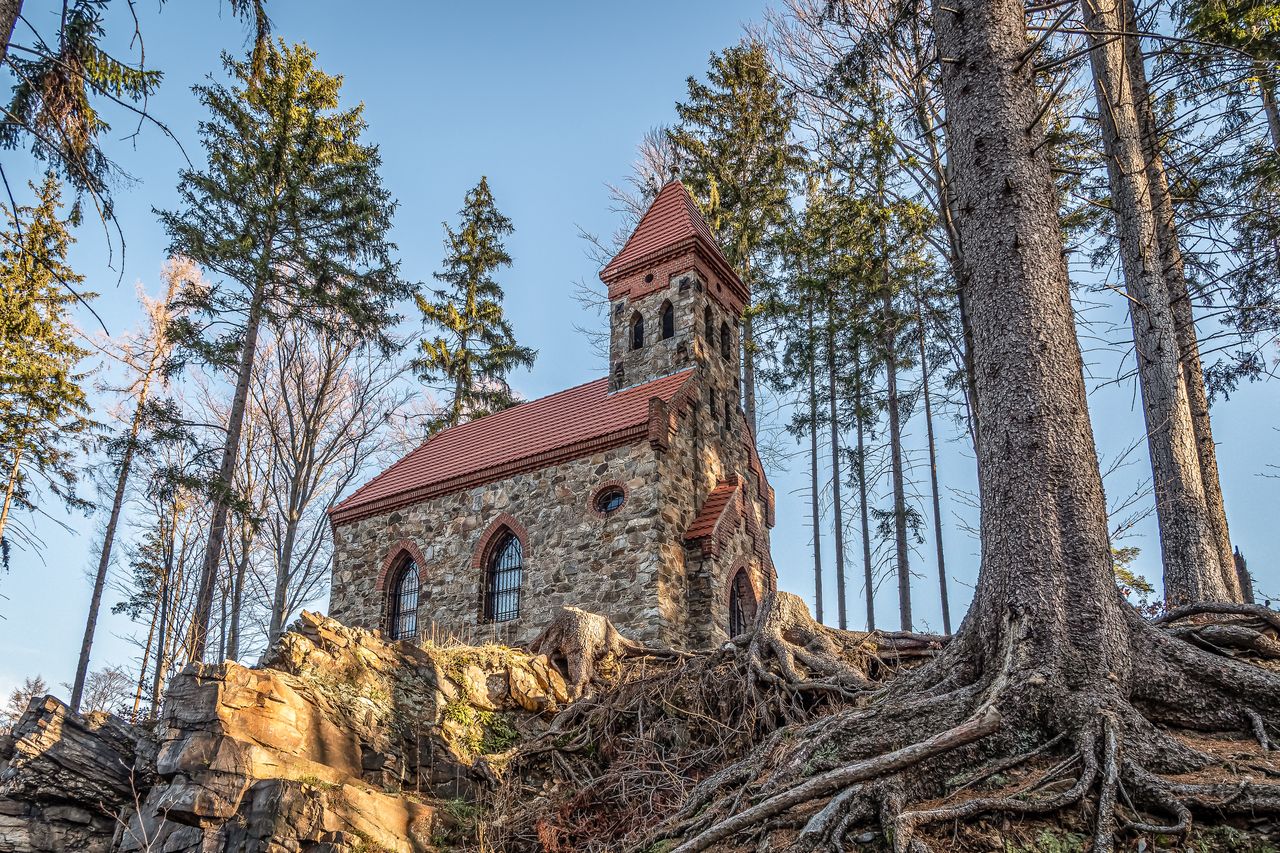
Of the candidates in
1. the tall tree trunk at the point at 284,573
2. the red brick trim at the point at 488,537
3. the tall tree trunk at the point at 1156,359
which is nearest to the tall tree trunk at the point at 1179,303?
the tall tree trunk at the point at 1156,359

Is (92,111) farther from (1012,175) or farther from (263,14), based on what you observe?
(1012,175)

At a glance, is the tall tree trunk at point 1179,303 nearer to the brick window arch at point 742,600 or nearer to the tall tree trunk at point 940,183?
the tall tree trunk at point 940,183

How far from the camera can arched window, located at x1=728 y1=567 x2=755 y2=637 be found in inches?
624

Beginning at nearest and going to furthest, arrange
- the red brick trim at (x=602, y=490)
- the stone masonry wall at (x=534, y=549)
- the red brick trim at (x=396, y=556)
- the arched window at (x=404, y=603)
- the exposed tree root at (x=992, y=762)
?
the exposed tree root at (x=992, y=762) < the stone masonry wall at (x=534, y=549) < the red brick trim at (x=602, y=490) < the arched window at (x=404, y=603) < the red brick trim at (x=396, y=556)

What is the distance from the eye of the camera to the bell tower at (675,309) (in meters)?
17.2

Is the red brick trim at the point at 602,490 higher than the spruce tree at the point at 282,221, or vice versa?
the spruce tree at the point at 282,221

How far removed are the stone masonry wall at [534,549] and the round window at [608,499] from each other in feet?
0.46

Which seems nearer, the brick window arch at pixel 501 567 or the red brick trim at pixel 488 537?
the brick window arch at pixel 501 567

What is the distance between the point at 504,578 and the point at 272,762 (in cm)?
969

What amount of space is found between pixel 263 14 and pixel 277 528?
683 inches

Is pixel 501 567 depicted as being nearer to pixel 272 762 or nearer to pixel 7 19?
pixel 272 762

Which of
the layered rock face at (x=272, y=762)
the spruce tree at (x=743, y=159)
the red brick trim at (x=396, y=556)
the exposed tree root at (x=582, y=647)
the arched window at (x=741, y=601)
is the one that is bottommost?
the layered rock face at (x=272, y=762)

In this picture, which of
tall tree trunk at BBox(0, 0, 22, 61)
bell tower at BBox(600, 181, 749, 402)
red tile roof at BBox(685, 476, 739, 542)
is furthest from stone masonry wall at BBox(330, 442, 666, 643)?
tall tree trunk at BBox(0, 0, 22, 61)

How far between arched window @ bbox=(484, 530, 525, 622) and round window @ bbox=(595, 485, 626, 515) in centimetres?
181
